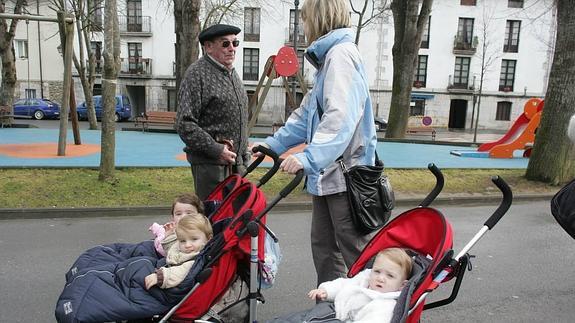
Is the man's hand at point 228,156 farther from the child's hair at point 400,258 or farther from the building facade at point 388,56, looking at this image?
the building facade at point 388,56

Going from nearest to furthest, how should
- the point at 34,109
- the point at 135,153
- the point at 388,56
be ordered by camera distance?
the point at 135,153 < the point at 34,109 < the point at 388,56

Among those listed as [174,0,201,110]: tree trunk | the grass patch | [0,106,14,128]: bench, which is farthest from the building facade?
the grass patch

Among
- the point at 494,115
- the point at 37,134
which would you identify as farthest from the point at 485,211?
the point at 494,115

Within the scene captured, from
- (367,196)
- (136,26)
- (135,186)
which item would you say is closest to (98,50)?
(136,26)

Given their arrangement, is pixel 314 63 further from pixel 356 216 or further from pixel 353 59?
pixel 356 216

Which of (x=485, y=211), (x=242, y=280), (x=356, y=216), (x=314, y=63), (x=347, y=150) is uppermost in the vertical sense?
(x=314, y=63)

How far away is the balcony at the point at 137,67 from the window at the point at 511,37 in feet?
93.6

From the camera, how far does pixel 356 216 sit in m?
2.75

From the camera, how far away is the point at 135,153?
11.5m

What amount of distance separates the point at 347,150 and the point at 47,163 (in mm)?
8034

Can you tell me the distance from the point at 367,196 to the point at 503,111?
40330 mm

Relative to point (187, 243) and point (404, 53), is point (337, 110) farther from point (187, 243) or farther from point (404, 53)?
point (404, 53)

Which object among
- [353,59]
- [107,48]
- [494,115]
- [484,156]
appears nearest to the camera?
[353,59]

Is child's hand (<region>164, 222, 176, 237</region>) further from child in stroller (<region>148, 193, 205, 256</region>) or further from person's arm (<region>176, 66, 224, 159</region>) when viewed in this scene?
person's arm (<region>176, 66, 224, 159</region>)
